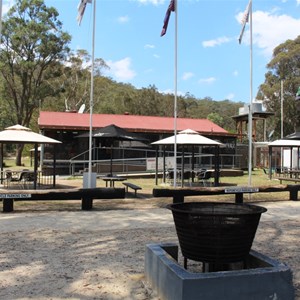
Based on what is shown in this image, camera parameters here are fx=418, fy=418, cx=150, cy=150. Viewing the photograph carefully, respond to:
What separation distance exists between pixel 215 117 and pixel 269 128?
9.79 metres

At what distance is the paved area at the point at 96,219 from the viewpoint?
8.16 meters

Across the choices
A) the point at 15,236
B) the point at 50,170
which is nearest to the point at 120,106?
the point at 50,170

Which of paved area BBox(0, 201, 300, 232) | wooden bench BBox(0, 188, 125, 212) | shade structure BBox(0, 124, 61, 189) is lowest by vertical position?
paved area BBox(0, 201, 300, 232)

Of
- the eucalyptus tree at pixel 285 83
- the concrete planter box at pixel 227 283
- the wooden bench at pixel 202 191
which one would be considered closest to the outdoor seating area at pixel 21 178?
the wooden bench at pixel 202 191

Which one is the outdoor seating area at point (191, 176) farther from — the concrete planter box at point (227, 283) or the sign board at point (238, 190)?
the concrete planter box at point (227, 283)

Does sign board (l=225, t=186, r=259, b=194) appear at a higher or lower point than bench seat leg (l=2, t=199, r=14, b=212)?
higher

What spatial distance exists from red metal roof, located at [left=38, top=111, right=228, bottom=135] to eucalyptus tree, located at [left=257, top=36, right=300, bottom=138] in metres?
18.2

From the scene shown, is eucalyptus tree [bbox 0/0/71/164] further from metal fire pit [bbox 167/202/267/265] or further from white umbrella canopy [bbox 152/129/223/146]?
metal fire pit [bbox 167/202/267/265]

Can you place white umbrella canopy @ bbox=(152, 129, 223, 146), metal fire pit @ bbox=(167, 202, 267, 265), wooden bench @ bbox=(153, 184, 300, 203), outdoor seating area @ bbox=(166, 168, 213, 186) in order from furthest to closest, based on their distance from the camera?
outdoor seating area @ bbox=(166, 168, 213, 186)
white umbrella canopy @ bbox=(152, 129, 223, 146)
wooden bench @ bbox=(153, 184, 300, 203)
metal fire pit @ bbox=(167, 202, 267, 265)

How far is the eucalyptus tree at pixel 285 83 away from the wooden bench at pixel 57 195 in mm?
38576

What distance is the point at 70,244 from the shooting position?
659cm

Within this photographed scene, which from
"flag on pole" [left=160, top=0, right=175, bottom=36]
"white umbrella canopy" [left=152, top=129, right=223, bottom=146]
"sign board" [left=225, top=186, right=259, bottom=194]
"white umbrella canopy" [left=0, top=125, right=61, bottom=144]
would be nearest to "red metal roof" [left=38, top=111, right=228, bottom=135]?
"white umbrella canopy" [left=0, top=125, right=61, bottom=144]

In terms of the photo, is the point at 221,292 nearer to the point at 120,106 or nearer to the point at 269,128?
the point at 120,106

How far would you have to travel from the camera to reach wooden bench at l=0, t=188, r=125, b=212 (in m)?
9.49
